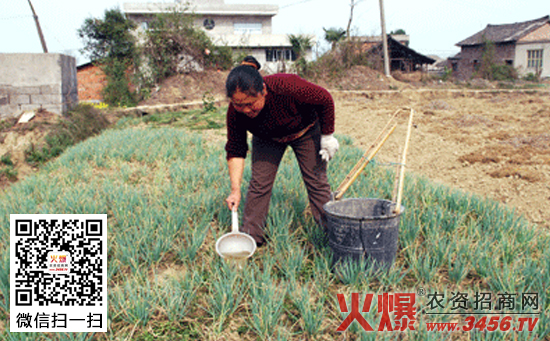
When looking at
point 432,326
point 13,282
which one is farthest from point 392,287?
point 13,282

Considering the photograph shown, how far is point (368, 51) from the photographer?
18562mm

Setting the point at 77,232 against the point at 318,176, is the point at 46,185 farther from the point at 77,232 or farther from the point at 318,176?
the point at 318,176

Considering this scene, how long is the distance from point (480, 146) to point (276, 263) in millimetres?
5158

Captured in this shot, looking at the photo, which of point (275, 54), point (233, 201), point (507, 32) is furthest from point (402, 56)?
point (233, 201)

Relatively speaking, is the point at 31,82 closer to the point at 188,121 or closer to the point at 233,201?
the point at 188,121

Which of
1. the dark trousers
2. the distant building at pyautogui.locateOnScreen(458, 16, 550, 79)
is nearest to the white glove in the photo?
the dark trousers

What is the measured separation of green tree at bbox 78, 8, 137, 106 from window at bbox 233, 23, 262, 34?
27.9 feet

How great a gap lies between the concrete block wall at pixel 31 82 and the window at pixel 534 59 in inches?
1186

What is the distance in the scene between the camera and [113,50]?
16.6 metres

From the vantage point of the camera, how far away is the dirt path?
14.3ft

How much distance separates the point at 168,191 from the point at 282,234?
1364mm

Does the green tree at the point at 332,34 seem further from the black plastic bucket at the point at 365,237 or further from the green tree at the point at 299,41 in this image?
the black plastic bucket at the point at 365,237

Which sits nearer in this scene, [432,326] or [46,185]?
[432,326]

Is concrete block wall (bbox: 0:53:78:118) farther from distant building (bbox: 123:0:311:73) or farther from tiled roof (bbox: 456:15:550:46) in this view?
tiled roof (bbox: 456:15:550:46)
